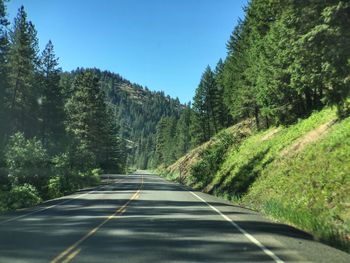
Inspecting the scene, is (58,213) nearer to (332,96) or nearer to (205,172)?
(332,96)

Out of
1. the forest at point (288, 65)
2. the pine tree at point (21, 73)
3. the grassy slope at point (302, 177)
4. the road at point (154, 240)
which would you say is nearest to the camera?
the road at point (154, 240)

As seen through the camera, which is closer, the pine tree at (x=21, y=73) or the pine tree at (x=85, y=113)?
the pine tree at (x=21, y=73)

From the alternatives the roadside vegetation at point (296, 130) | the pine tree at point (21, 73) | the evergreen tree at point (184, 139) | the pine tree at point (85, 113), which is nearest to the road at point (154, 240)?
the roadside vegetation at point (296, 130)

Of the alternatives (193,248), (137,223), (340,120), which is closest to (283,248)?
(193,248)

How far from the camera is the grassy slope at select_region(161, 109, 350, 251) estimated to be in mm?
16141

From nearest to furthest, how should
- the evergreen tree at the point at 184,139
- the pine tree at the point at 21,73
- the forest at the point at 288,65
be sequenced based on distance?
the forest at the point at 288,65
the pine tree at the point at 21,73
the evergreen tree at the point at 184,139

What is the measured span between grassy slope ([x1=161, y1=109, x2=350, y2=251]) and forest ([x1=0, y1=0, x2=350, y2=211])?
6.21 feet

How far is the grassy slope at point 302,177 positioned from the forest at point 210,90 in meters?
1.89

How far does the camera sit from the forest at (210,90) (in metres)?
15.6

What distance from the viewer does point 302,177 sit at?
2231 cm

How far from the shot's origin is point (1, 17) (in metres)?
32.6

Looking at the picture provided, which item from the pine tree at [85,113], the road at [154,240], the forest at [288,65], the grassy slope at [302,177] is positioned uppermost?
the pine tree at [85,113]

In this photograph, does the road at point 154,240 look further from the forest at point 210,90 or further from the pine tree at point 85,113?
the pine tree at point 85,113

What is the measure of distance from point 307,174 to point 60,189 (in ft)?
82.3
